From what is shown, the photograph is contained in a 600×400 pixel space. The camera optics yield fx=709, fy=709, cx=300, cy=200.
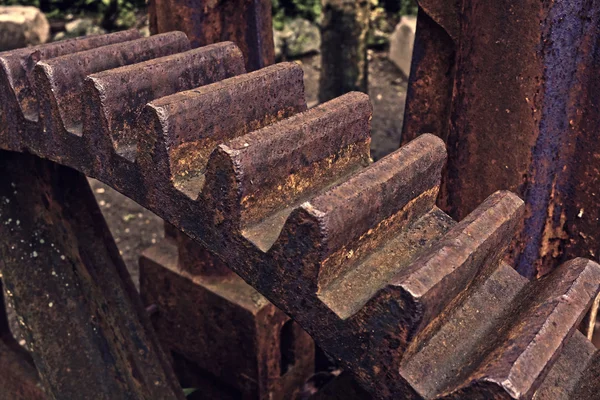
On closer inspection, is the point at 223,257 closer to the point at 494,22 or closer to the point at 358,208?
the point at 358,208

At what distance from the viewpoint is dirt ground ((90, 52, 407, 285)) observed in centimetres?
574

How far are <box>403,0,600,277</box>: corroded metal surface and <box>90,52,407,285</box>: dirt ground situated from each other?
12.3 ft

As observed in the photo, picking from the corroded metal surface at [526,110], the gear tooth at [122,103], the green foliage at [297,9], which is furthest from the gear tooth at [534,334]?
the green foliage at [297,9]

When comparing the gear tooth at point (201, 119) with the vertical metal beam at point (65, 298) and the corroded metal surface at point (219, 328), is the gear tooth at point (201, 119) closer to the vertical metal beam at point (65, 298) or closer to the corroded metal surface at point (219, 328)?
the vertical metal beam at point (65, 298)

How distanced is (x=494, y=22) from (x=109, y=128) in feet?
3.10

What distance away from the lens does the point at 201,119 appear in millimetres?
1652

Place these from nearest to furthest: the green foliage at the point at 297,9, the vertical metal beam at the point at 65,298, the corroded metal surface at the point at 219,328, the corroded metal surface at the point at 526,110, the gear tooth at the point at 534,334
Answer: the gear tooth at the point at 534,334, the corroded metal surface at the point at 526,110, the vertical metal beam at the point at 65,298, the corroded metal surface at the point at 219,328, the green foliage at the point at 297,9

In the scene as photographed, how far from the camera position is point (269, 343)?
2.91 m

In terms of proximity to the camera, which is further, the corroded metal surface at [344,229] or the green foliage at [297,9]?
the green foliage at [297,9]

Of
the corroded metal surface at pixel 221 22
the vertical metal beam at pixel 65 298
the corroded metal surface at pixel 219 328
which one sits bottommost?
the corroded metal surface at pixel 219 328

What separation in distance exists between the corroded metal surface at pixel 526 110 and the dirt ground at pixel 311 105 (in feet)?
12.3

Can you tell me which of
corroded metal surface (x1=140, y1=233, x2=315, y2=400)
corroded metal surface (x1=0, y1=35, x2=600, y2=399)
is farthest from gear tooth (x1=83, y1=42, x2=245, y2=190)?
corroded metal surface (x1=140, y1=233, x2=315, y2=400)

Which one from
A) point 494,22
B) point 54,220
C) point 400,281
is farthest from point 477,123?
point 54,220

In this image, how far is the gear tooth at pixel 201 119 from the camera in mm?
1584
